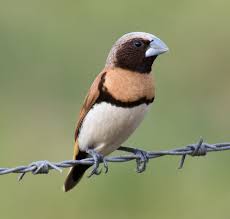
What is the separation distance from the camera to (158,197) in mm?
12211

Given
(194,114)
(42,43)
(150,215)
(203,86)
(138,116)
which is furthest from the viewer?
(42,43)

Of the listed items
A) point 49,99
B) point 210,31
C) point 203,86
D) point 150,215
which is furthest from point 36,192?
point 210,31

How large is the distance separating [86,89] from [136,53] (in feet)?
15.3

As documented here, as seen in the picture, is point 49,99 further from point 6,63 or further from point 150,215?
point 150,215

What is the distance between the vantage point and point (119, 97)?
30.3 ft

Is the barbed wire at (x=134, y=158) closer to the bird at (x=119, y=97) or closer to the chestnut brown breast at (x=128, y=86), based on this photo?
the bird at (x=119, y=97)

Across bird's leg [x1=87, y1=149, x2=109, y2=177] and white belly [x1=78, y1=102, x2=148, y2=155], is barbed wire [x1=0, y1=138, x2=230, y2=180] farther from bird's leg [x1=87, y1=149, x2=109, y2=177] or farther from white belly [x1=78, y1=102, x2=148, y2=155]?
white belly [x1=78, y1=102, x2=148, y2=155]

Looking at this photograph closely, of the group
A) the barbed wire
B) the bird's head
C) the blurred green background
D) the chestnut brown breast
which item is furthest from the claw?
the blurred green background

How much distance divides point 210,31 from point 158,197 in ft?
15.6

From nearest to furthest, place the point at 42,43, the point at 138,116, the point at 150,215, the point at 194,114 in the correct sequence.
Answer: the point at 138,116 → the point at 150,215 → the point at 194,114 → the point at 42,43

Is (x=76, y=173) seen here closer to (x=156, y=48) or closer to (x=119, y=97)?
(x=119, y=97)

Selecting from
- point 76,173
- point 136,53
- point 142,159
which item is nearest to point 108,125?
point 142,159

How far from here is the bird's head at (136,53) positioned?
9.45 m

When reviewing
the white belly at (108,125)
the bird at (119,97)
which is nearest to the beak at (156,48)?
the bird at (119,97)
